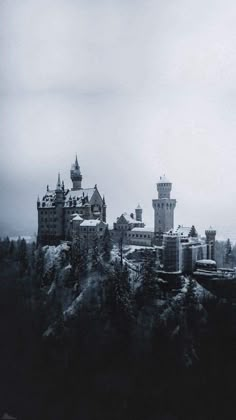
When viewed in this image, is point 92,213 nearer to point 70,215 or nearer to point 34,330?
point 70,215

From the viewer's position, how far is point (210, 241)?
19.8ft

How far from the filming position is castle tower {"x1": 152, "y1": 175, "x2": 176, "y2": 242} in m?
5.50

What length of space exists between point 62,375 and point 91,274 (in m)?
1.72

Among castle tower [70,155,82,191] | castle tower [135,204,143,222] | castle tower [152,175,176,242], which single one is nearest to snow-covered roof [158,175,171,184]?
castle tower [152,175,176,242]

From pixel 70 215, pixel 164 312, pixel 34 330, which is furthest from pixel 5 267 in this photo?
pixel 164 312

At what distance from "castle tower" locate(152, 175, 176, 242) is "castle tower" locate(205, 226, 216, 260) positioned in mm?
722

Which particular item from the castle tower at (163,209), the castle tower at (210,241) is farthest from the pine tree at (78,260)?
the castle tower at (210,241)

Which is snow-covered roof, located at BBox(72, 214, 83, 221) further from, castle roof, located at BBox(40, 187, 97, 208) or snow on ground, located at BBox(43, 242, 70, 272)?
snow on ground, located at BBox(43, 242, 70, 272)

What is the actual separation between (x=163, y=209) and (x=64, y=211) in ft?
9.68

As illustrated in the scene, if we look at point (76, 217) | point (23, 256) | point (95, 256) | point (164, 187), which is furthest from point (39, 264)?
point (164, 187)

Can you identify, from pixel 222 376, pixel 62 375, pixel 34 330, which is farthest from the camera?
pixel 34 330

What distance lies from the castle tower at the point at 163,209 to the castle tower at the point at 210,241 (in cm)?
72

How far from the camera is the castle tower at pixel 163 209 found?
5496 millimetres

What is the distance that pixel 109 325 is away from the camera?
5.18 meters
